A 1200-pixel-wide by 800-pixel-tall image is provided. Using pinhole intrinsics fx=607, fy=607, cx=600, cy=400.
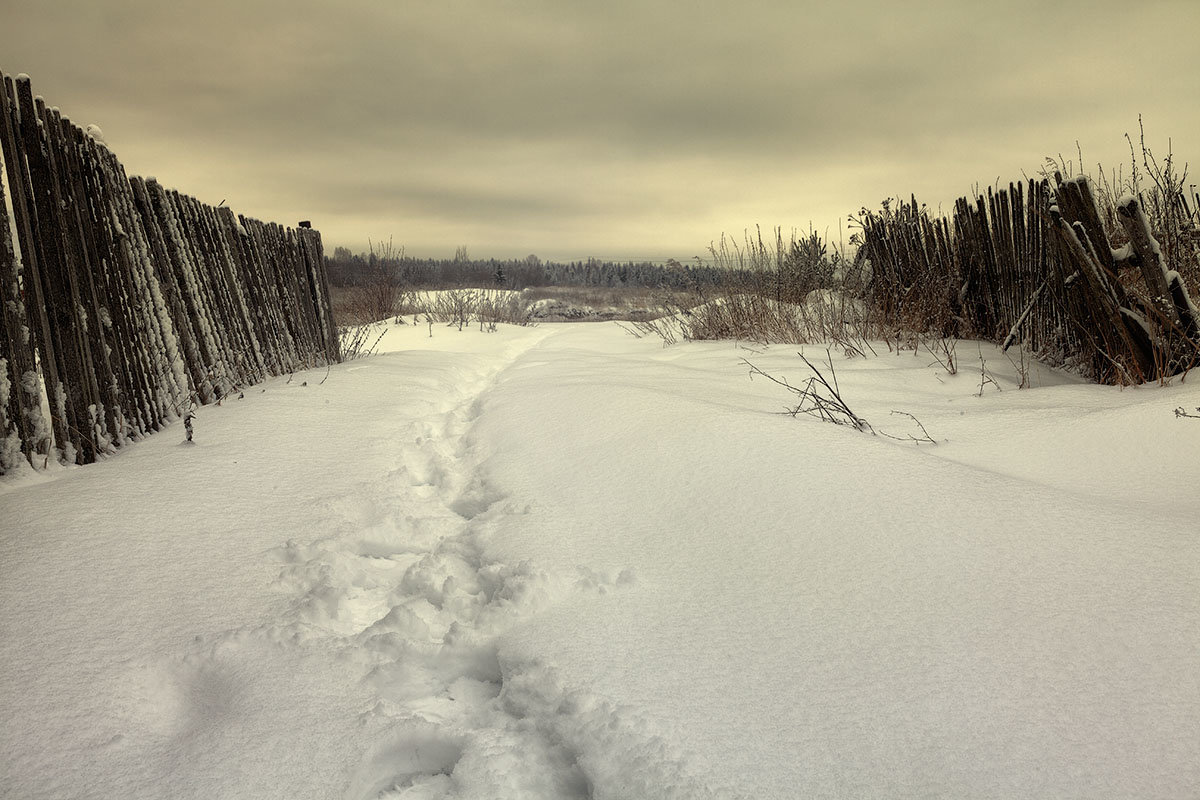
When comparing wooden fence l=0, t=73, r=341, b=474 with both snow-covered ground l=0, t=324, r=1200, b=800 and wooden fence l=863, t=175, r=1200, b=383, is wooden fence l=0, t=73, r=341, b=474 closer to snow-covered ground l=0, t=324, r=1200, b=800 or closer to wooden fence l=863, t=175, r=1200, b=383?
snow-covered ground l=0, t=324, r=1200, b=800

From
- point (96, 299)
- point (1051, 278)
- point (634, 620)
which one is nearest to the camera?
point (634, 620)

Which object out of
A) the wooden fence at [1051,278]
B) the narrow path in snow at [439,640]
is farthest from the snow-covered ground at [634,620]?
the wooden fence at [1051,278]

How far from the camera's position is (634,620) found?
1495mm

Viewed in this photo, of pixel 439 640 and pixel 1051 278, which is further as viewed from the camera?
pixel 1051 278

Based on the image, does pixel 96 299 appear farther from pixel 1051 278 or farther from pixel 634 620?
pixel 1051 278

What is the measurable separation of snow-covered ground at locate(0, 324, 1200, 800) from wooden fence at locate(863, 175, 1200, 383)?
1.16m

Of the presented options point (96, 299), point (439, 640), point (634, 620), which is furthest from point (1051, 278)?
point (96, 299)

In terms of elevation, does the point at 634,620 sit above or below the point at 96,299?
below

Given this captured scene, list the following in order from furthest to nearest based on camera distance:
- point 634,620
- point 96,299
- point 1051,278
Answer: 1. point 1051,278
2. point 96,299
3. point 634,620

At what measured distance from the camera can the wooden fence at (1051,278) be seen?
3.32 meters

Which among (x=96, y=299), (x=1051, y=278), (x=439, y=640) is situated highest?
(x=96, y=299)

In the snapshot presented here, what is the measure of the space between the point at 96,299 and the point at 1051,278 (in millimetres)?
5735

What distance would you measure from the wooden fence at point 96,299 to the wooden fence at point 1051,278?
5244 millimetres

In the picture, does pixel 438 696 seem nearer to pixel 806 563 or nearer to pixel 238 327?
pixel 806 563
